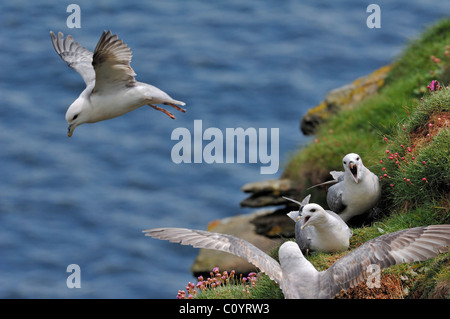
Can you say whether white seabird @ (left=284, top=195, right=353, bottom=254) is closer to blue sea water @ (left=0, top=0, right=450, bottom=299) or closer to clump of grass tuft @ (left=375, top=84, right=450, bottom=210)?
clump of grass tuft @ (left=375, top=84, right=450, bottom=210)

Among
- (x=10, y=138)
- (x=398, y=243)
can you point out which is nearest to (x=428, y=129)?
(x=398, y=243)

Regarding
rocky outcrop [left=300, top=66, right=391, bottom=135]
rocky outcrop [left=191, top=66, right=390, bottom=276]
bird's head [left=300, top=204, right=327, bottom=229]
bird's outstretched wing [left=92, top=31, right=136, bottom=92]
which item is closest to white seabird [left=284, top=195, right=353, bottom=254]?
bird's head [left=300, top=204, right=327, bottom=229]

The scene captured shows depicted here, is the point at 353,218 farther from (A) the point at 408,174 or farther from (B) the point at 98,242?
(B) the point at 98,242

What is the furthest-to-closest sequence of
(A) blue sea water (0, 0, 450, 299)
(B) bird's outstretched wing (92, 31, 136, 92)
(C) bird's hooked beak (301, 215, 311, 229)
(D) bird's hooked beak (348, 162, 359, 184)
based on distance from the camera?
1. (A) blue sea water (0, 0, 450, 299)
2. (D) bird's hooked beak (348, 162, 359, 184)
3. (B) bird's outstretched wing (92, 31, 136, 92)
4. (C) bird's hooked beak (301, 215, 311, 229)

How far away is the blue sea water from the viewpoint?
20.0 metres

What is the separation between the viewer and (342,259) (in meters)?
6.55

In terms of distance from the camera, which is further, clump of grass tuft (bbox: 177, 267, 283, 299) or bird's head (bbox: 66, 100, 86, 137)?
bird's head (bbox: 66, 100, 86, 137)

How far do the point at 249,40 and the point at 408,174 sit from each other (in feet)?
63.9

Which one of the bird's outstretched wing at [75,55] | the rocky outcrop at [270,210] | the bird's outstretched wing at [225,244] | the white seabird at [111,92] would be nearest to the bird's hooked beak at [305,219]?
the bird's outstretched wing at [225,244]

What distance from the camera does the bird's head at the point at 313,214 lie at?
725 cm

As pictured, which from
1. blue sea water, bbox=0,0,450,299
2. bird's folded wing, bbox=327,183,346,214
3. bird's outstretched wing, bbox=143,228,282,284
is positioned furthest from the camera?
blue sea water, bbox=0,0,450,299

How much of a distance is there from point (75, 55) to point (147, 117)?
14.7 metres

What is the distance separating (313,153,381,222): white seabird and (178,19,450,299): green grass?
0.18 m

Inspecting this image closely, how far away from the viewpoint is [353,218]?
848 centimetres
